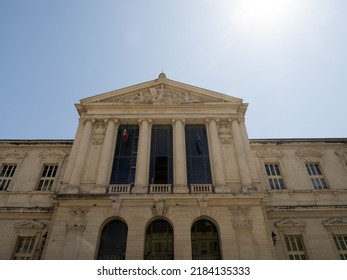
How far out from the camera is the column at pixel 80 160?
17772mm

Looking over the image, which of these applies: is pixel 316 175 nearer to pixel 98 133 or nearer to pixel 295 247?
pixel 295 247

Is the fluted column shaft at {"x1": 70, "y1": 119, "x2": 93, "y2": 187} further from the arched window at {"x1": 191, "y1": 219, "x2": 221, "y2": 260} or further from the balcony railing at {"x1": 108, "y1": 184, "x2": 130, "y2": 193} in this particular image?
the arched window at {"x1": 191, "y1": 219, "x2": 221, "y2": 260}

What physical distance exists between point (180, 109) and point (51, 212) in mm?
12299

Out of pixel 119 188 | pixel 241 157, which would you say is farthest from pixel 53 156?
pixel 241 157

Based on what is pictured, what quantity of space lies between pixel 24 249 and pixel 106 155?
7.87 metres

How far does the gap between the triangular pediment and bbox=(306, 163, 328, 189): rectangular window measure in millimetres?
7716

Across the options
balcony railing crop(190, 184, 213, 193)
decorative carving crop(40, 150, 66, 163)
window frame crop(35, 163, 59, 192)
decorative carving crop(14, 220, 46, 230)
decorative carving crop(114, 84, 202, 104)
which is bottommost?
decorative carving crop(14, 220, 46, 230)

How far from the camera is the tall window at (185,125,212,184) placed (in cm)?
1917

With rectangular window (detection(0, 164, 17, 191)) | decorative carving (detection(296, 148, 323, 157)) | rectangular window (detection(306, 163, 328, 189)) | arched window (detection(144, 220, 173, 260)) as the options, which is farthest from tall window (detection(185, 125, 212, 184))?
rectangular window (detection(0, 164, 17, 191))

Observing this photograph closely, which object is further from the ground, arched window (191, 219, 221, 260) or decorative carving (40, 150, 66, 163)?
decorative carving (40, 150, 66, 163)

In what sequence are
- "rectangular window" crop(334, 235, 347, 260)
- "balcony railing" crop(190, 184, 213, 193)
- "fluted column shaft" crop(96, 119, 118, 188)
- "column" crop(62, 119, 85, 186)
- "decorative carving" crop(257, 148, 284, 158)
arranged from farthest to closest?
"decorative carving" crop(257, 148, 284, 158)
"column" crop(62, 119, 85, 186)
"fluted column shaft" crop(96, 119, 118, 188)
"balcony railing" crop(190, 184, 213, 193)
"rectangular window" crop(334, 235, 347, 260)

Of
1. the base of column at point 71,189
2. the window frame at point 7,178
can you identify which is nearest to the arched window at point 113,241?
the base of column at point 71,189

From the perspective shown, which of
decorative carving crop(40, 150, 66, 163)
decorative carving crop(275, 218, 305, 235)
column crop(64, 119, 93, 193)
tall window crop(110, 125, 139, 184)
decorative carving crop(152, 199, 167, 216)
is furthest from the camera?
decorative carving crop(40, 150, 66, 163)

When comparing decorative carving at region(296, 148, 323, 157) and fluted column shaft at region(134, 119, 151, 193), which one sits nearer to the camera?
fluted column shaft at region(134, 119, 151, 193)
